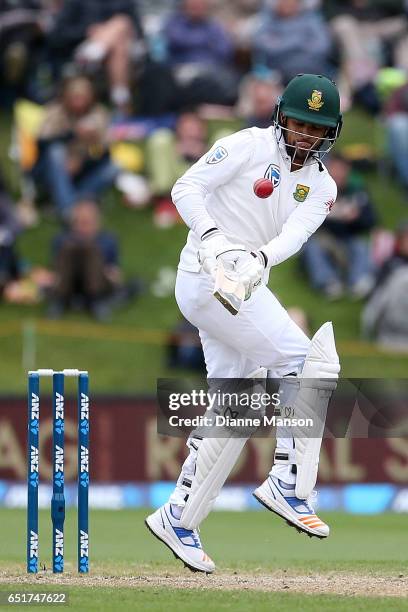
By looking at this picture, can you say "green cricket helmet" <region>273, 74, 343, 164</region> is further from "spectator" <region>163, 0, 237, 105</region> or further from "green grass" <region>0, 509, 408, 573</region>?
"spectator" <region>163, 0, 237, 105</region>

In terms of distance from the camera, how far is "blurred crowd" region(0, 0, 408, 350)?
1338 cm

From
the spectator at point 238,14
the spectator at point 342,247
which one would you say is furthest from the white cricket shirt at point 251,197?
the spectator at point 238,14

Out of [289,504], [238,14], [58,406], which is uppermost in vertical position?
[238,14]

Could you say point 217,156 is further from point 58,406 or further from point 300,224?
point 58,406

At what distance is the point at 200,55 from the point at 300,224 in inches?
333

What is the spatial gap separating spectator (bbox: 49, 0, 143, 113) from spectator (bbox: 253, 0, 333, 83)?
51.7 inches

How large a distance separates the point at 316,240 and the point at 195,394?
6.72 meters

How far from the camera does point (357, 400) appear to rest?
721cm

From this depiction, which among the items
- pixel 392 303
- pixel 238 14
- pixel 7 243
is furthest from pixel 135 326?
pixel 238 14

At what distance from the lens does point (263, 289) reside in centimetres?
684

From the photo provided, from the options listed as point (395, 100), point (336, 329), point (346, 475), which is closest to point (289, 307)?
point (336, 329)

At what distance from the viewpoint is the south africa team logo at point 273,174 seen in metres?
6.89

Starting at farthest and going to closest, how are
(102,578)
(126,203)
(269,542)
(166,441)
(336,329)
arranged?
(126,203), (336,329), (166,441), (269,542), (102,578)

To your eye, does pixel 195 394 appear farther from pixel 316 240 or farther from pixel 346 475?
pixel 316 240
